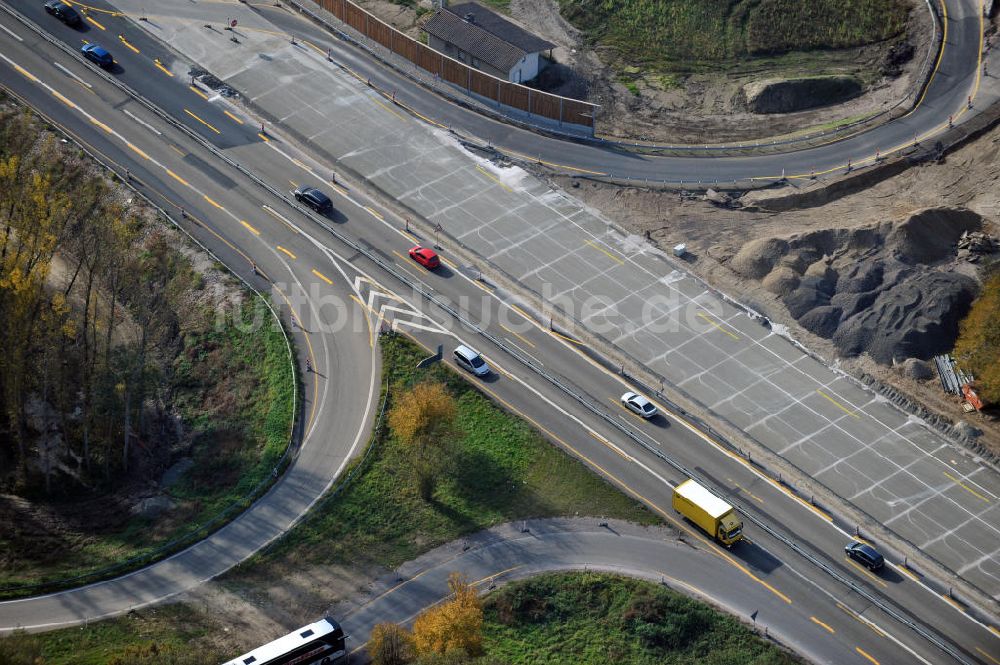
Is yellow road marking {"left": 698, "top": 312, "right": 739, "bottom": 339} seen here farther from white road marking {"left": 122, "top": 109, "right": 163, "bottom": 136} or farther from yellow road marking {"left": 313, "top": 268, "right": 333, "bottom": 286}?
white road marking {"left": 122, "top": 109, "right": 163, "bottom": 136}

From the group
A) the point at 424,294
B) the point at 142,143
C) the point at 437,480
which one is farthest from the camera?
the point at 142,143

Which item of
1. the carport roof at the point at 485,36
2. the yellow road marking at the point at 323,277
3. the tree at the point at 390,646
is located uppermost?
the carport roof at the point at 485,36

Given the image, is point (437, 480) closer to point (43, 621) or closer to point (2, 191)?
point (43, 621)

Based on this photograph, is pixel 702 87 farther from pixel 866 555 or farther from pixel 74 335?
pixel 74 335

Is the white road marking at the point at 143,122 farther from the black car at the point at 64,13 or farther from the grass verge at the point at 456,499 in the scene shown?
the grass verge at the point at 456,499

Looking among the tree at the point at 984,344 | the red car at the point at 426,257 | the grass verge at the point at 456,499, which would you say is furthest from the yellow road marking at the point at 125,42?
the tree at the point at 984,344

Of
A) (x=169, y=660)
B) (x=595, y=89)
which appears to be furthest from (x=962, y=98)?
(x=169, y=660)

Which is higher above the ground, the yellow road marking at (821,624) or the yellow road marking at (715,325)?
the yellow road marking at (715,325)
